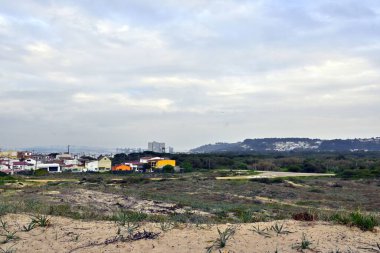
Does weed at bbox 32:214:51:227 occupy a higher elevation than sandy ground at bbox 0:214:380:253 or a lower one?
higher

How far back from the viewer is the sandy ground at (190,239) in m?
7.42

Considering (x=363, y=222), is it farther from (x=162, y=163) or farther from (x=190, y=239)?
(x=162, y=163)

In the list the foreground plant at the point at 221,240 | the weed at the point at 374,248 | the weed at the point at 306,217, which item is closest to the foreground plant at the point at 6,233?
the foreground plant at the point at 221,240

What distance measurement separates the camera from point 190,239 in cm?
786

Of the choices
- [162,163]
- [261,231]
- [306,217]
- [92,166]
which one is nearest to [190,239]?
[261,231]

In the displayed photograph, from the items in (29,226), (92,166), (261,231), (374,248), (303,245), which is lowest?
(92,166)

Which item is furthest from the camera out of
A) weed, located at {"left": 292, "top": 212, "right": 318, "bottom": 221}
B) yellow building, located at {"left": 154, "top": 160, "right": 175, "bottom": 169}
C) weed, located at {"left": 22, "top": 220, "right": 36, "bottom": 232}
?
yellow building, located at {"left": 154, "top": 160, "right": 175, "bottom": 169}

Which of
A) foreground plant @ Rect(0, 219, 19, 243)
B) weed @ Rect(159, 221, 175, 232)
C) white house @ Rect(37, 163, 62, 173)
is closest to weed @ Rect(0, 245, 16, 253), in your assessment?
foreground plant @ Rect(0, 219, 19, 243)

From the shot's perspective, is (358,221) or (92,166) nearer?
(358,221)

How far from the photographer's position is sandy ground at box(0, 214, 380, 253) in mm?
7422

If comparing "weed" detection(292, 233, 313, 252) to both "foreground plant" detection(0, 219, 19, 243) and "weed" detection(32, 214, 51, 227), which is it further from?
"foreground plant" detection(0, 219, 19, 243)

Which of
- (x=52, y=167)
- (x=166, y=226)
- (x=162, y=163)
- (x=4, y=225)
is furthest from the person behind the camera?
(x=162, y=163)

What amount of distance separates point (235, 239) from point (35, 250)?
12.0 ft

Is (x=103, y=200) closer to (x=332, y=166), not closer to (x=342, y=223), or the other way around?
(x=342, y=223)
